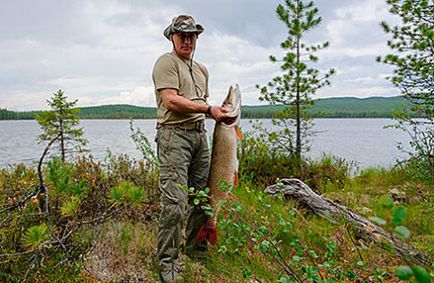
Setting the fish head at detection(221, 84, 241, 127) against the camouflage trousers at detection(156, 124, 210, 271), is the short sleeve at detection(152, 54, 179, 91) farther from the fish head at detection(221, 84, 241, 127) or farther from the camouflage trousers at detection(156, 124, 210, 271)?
the fish head at detection(221, 84, 241, 127)

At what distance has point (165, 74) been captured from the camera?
160 inches

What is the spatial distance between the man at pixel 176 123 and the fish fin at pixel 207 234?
9.4 inches

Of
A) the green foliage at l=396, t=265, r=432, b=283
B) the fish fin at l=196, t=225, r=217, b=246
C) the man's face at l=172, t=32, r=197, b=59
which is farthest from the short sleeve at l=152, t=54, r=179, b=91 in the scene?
the green foliage at l=396, t=265, r=432, b=283

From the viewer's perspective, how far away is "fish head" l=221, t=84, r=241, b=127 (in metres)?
4.18

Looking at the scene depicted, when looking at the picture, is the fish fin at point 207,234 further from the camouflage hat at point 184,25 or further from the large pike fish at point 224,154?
the camouflage hat at point 184,25

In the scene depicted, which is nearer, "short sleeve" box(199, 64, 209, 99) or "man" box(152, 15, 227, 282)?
"man" box(152, 15, 227, 282)

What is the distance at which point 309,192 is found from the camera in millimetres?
6703

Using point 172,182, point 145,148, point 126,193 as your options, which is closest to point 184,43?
point 172,182

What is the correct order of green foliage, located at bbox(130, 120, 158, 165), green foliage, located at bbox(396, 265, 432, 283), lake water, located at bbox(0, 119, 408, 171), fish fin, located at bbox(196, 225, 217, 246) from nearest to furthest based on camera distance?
green foliage, located at bbox(396, 265, 432, 283) < fish fin, located at bbox(196, 225, 217, 246) < green foliage, located at bbox(130, 120, 158, 165) < lake water, located at bbox(0, 119, 408, 171)

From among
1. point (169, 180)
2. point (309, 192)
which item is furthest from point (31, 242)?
point (309, 192)

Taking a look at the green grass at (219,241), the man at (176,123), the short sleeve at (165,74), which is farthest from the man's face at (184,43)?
the green grass at (219,241)

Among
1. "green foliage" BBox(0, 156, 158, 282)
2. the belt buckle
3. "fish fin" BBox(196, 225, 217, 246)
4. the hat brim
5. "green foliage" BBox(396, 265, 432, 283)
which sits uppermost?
the hat brim

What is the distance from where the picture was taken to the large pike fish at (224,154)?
13.9 feet

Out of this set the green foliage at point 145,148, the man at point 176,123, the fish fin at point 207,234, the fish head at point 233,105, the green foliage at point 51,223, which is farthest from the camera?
the green foliage at point 145,148
